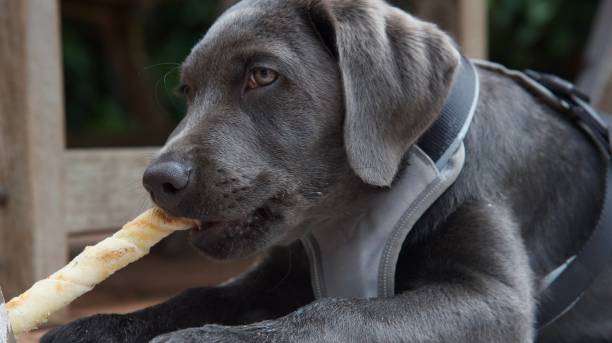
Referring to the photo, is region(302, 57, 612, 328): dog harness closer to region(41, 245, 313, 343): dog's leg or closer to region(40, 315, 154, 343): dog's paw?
region(41, 245, 313, 343): dog's leg

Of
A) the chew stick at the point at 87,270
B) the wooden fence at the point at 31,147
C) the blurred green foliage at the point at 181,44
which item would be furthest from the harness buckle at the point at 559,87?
the blurred green foliage at the point at 181,44

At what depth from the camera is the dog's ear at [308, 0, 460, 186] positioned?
2432 mm

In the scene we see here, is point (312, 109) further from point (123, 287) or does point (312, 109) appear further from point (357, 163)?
point (123, 287)

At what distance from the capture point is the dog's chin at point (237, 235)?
245 centimetres

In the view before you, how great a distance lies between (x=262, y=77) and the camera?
251 centimetres

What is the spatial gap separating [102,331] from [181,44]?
764 cm

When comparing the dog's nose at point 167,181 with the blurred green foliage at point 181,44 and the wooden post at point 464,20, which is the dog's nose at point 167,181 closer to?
the wooden post at point 464,20

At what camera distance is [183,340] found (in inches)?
81.8

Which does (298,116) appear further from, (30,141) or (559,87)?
(30,141)

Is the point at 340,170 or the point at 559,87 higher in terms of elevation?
the point at 559,87

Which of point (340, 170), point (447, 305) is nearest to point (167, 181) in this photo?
point (340, 170)

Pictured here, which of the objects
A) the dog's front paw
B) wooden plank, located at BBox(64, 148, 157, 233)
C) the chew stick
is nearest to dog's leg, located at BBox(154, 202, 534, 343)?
the dog's front paw

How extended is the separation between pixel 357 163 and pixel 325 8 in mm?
485

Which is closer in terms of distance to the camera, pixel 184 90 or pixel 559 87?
pixel 184 90
